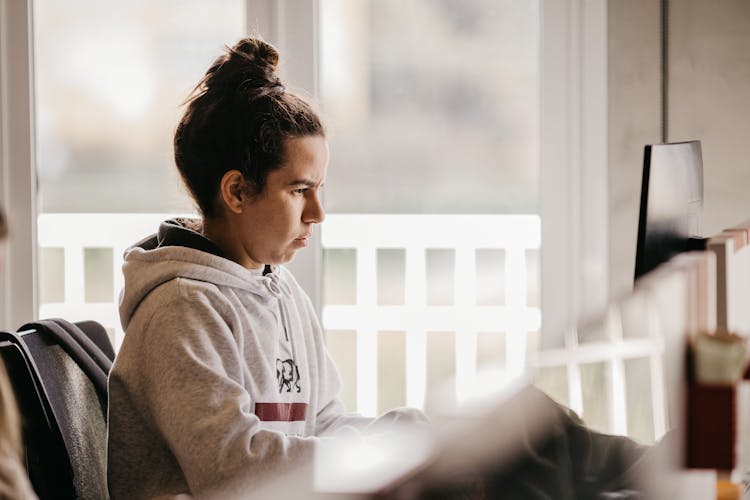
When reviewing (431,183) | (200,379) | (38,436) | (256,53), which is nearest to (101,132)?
(431,183)

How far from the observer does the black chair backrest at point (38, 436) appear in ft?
4.88

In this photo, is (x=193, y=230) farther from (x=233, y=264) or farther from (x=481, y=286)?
(x=481, y=286)

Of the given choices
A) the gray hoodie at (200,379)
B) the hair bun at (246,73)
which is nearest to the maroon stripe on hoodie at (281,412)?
the gray hoodie at (200,379)

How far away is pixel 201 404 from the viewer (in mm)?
1287

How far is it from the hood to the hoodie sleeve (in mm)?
62

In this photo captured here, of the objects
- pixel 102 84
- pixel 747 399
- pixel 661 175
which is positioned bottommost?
pixel 747 399

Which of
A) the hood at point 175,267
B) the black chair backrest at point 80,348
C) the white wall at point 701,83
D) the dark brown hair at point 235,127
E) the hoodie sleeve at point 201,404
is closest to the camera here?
the hoodie sleeve at point 201,404

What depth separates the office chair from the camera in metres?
1.57

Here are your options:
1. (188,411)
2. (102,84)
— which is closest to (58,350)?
(188,411)

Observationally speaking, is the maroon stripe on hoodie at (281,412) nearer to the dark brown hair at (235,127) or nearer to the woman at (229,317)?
Answer: the woman at (229,317)

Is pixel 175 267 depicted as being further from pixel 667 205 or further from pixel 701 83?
pixel 701 83

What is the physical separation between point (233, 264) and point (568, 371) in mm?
864

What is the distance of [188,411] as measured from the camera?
1.29m

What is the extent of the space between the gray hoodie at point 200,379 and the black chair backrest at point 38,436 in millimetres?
117
